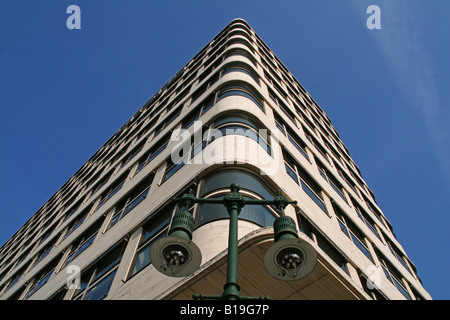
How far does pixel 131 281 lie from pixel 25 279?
1239 cm

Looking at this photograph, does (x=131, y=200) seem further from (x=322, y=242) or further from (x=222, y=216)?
(x=322, y=242)

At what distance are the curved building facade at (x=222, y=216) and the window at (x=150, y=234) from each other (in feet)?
0.16

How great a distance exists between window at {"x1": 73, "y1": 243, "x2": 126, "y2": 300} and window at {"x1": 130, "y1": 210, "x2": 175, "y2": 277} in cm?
100

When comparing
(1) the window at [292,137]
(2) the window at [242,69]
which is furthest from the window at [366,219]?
(2) the window at [242,69]

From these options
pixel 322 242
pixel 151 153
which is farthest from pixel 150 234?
pixel 151 153

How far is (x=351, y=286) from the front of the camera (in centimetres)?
863

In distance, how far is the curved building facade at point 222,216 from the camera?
27.5 ft

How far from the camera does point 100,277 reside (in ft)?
42.0

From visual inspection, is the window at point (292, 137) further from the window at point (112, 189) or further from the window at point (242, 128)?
the window at point (112, 189)
